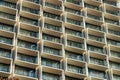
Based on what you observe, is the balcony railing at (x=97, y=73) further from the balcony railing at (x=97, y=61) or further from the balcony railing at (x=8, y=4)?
the balcony railing at (x=8, y=4)

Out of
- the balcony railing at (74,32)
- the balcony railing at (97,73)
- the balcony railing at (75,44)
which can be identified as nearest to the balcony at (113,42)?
the balcony railing at (74,32)

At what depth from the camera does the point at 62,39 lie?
79625 mm

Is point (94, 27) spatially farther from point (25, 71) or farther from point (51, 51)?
point (25, 71)

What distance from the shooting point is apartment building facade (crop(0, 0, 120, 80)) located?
72644 mm

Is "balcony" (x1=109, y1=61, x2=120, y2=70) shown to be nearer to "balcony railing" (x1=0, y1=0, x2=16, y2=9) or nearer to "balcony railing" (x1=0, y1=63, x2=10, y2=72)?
"balcony railing" (x1=0, y1=63, x2=10, y2=72)

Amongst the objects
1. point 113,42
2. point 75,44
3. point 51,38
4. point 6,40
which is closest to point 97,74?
point 75,44

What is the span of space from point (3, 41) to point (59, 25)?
13138mm

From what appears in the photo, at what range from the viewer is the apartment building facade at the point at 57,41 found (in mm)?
72644

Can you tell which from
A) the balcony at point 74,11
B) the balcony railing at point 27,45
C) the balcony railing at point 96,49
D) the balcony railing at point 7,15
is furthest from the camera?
the balcony at point 74,11

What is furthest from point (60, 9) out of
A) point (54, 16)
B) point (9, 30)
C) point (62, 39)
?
point (9, 30)

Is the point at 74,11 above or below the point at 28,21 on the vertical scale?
above

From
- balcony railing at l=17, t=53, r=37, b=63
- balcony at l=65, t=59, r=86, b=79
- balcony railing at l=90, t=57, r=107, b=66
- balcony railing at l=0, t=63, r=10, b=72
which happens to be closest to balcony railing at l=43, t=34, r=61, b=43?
balcony at l=65, t=59, r=86, b=79

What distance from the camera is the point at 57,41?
261 feet

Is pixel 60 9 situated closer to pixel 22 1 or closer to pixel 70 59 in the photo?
pixel 22 1
